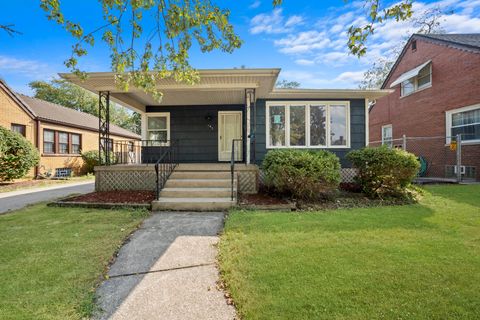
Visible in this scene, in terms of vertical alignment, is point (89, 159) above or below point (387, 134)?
below

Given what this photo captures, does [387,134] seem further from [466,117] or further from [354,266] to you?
[354,266]

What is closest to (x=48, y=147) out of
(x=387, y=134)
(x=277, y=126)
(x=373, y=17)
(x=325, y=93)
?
(x=277, y=126)

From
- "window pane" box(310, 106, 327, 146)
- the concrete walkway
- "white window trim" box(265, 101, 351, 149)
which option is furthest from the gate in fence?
the concrete walkway

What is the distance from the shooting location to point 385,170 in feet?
21.2

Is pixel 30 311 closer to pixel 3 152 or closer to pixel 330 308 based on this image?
pixel 330 308

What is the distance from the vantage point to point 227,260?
125 inches

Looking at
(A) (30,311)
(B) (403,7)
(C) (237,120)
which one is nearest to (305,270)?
(A) (30,311)

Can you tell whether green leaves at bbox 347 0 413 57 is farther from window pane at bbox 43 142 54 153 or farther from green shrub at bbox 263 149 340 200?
window pane at bbox 43 142 54 153

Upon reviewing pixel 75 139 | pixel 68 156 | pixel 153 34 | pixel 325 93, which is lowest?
pixel 68 156

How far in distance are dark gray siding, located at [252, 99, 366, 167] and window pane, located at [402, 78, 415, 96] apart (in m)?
7.41

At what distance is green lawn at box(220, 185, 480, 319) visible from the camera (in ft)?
7.18

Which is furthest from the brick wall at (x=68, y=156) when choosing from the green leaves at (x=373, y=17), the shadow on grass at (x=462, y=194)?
the shadow on grass at (x=462, y=194)

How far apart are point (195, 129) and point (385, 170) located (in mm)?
6866

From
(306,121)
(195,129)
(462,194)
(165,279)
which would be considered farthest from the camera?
(195,129)
